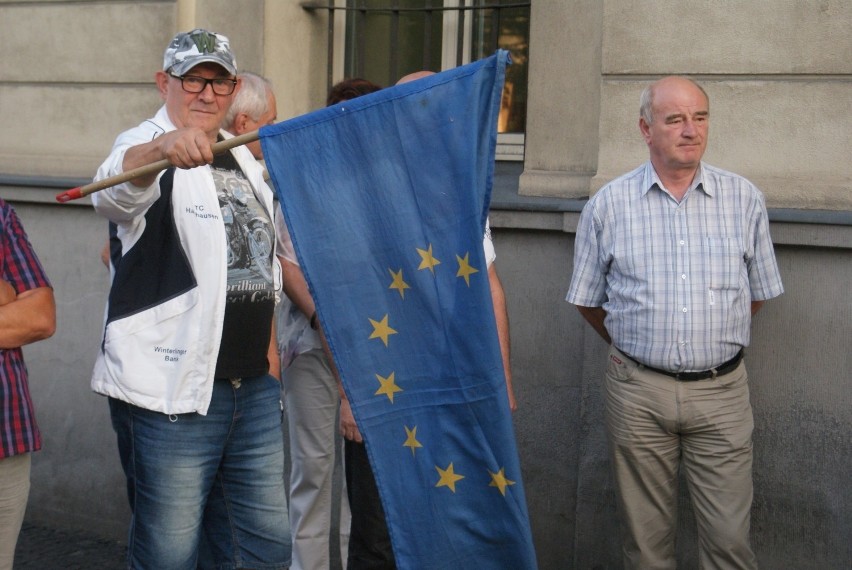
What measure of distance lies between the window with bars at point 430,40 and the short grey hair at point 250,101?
1595 millimetres

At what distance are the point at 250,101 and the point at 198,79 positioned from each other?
3.22 ft

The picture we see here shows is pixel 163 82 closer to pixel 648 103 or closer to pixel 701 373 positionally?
pixel 648 103

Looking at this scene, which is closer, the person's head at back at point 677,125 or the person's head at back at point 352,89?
the person's head at back at point 677,125

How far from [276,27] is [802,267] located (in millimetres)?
3002

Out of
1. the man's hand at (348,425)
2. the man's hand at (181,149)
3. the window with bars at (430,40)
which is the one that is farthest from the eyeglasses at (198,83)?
the window with bars at (430,40)

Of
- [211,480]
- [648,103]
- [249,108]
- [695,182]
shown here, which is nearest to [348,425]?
[211,480]

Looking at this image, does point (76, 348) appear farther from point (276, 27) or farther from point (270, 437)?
point (270, 437)

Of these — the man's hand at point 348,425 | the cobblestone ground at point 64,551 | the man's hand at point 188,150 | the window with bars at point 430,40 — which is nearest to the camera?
the man's hand at point 188,150

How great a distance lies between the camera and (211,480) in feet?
12.0

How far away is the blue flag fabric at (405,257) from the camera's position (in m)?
3.16

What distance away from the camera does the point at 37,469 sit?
21.6 feet

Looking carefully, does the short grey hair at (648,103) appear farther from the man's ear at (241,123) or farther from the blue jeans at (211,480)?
the blue jeans at (211,480)

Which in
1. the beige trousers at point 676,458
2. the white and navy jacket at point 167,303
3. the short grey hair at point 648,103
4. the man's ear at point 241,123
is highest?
the short grey hair at point 648,103

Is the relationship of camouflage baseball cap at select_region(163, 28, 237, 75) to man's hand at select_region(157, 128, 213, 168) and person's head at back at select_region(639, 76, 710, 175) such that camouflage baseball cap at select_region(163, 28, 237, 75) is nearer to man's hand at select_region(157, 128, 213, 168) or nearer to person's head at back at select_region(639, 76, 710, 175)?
man's hand at select_region(157, 128, 213, 168)
